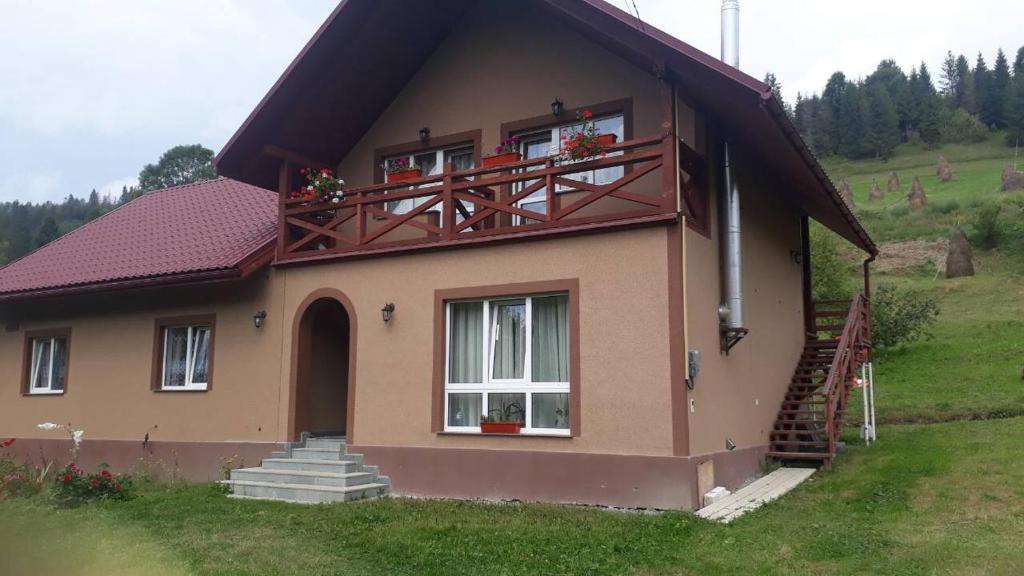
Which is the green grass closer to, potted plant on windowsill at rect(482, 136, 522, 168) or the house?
the house

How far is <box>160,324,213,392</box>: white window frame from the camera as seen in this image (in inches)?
517

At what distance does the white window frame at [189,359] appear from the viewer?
13133 mm

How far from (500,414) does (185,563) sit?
14.5ft

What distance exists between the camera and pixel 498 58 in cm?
1230

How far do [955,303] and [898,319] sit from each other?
6.35 meters

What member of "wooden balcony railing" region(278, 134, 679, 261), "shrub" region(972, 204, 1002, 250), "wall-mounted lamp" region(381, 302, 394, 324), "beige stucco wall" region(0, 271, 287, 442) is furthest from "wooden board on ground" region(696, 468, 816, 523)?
"shrub" region(972, 204, 1002, 250)

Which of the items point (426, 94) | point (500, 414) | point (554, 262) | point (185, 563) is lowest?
point (185, 563)

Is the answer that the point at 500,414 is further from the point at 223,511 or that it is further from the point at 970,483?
the point at 970,483

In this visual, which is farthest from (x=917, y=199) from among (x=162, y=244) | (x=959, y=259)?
(x=162, y=244)

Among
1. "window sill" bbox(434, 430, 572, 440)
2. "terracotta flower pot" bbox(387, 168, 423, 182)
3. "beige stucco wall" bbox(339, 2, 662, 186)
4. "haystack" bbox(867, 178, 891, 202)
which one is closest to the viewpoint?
"window sill" bbox(434, 430, 572, 440)

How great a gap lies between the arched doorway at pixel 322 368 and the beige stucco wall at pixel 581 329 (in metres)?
0.22

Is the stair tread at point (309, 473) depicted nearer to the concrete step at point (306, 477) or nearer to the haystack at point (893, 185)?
the concrete step at point (306, 477)

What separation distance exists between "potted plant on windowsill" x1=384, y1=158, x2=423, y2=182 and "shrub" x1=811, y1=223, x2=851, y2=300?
534 inches

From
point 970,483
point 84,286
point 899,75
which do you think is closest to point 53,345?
point 84,286
